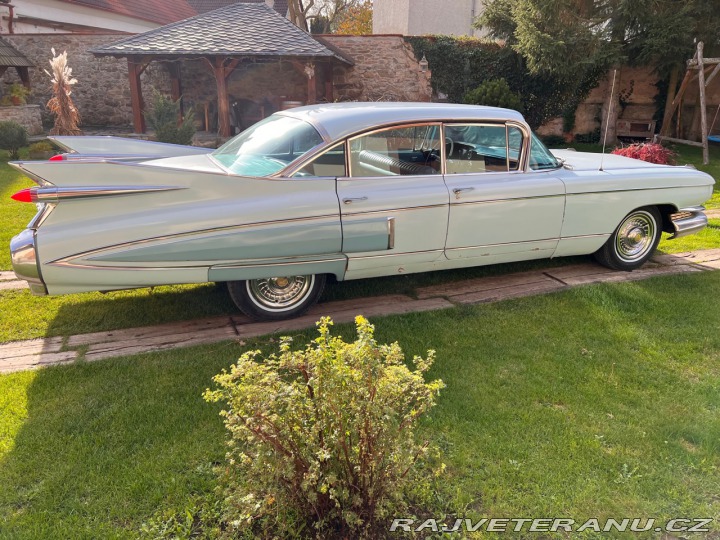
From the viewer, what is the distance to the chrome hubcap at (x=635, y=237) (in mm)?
5473

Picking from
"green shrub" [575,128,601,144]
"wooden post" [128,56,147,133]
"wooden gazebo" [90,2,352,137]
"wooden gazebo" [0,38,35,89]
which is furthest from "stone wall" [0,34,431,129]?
"green shrub" [575,128,601,144]

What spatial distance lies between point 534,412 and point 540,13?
573 inches

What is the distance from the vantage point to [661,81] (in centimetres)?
1645

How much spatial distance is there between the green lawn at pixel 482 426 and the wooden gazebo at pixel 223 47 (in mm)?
10782

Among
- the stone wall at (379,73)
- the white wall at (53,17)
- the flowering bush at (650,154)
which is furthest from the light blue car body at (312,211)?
the white wall at (53,17)

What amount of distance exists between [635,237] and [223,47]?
11106mm

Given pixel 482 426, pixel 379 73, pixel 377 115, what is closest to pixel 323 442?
pixel 482 426

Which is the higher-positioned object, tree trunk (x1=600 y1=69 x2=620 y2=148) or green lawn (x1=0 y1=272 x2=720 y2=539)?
tree trunk (x1=600 y1=69 x2=620 y2=148)

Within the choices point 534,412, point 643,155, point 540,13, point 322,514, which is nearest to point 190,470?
point 322,514

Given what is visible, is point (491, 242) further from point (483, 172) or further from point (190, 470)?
point (190, 470)

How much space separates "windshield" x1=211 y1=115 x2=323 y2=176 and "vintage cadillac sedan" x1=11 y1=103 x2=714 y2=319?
0.02 m

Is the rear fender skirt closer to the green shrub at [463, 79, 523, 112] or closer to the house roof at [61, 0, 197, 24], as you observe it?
the green shrub at [463, 79, 523, 112]

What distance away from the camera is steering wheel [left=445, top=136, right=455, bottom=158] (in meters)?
4.56

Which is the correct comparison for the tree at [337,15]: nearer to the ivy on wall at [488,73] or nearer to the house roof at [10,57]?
the ivy on wall at [488,73]
